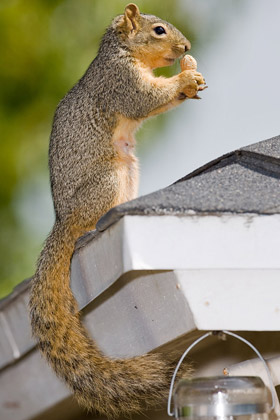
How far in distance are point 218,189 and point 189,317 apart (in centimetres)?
37

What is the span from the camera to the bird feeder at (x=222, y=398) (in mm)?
2141

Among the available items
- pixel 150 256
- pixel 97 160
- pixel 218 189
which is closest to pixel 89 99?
pixel 97 160

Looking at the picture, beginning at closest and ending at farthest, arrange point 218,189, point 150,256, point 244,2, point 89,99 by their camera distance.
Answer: point 150,256 → point 218,189 → point 89,99 → point 244,2

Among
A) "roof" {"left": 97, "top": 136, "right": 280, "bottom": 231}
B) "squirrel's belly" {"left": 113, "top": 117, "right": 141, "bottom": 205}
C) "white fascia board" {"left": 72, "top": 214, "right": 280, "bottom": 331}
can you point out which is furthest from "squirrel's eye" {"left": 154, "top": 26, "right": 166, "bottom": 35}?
"white fascia board" {"left": 72, "top": 214, "right": 280, "bottom": 331}

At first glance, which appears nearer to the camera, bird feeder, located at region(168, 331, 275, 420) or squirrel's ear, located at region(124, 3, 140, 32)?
bird feeder, located at region(168, 331, 275, 420)

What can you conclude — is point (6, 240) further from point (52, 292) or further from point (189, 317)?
point (189, 317)

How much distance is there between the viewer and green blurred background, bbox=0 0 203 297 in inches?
420

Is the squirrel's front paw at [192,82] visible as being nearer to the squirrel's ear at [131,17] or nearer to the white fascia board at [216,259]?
the squirrel's ear at [131,17]

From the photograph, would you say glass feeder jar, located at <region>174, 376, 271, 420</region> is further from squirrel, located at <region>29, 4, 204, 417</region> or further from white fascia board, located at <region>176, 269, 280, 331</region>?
squirrel, located at <region>29, 4, 204, 417</region>

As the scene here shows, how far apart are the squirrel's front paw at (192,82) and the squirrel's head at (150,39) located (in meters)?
0.52

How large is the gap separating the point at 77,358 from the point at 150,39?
1.80 m

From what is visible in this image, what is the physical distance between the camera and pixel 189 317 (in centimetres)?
225

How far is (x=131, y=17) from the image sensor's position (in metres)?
4.25

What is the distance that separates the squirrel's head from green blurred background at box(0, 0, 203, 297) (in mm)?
6221
